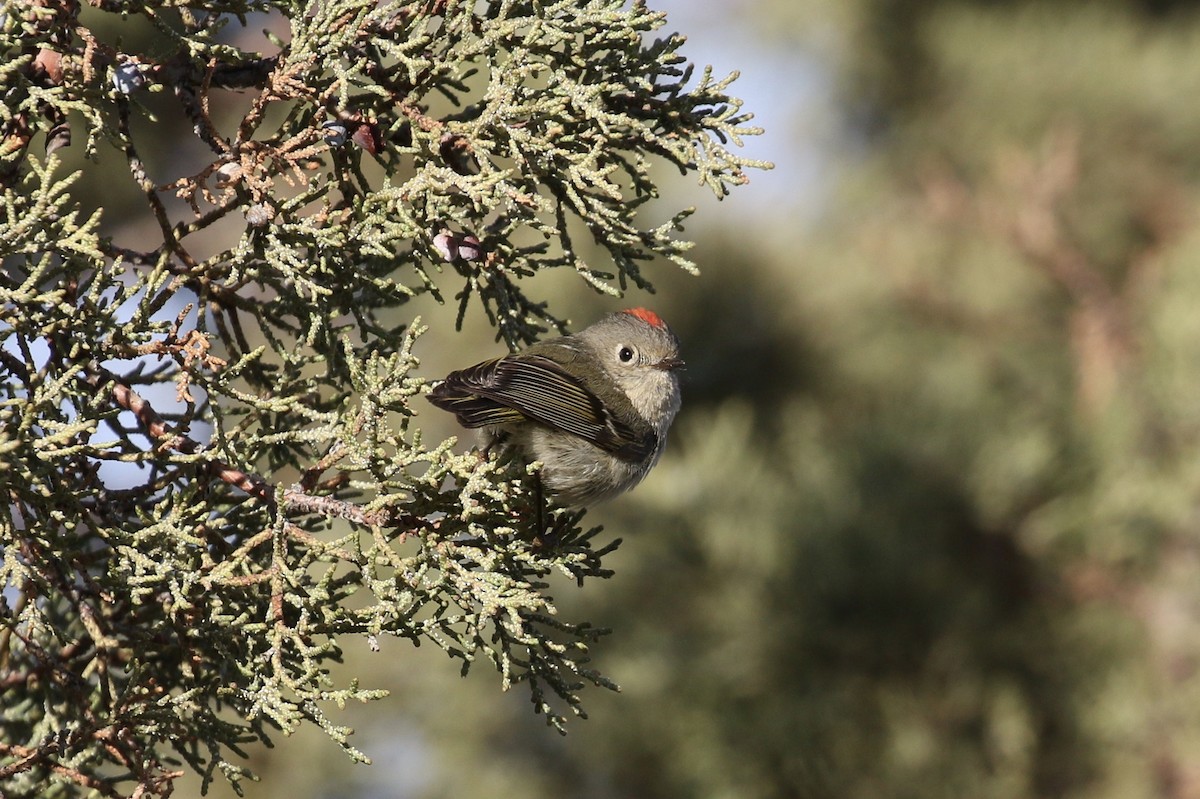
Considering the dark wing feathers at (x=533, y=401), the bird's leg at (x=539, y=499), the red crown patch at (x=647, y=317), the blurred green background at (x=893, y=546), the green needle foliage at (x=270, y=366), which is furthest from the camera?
the blurred green background at (x=893, y=546)

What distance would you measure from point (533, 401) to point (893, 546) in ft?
13.5

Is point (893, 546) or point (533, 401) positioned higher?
point (893, 546)

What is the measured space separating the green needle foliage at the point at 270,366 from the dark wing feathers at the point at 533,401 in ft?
0.92

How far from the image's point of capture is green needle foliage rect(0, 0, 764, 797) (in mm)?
2279

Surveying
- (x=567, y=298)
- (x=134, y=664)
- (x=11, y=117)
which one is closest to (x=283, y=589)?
(x=134, y=664)

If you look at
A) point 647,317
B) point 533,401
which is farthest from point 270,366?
point 647,317

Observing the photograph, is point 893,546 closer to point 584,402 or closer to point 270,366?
point 584,402

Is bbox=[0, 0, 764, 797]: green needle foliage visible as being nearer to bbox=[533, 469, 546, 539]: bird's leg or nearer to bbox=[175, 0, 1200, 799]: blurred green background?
bbox=[533, 469, 546, 539]: bird's leg

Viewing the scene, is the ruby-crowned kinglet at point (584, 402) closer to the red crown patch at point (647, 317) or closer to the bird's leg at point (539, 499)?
the red crown patch at point (647, 317)

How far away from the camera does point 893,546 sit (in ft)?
22.2

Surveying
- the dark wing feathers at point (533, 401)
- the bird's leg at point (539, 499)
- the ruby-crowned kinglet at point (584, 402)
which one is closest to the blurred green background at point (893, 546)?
the ruby-crowned kinglet at point (584, 402)

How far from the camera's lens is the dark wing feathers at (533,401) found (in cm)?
302

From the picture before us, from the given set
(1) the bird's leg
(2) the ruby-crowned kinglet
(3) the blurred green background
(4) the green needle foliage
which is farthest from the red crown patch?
(3) the blurred green background

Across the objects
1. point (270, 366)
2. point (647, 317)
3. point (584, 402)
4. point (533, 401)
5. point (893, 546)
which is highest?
point (893, 546)
